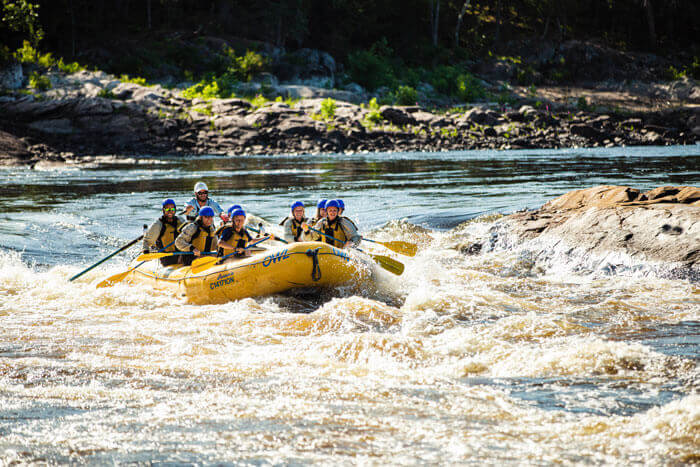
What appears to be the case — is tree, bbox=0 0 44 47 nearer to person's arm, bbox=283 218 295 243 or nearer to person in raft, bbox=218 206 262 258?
person's arm, bbox=283 218 295 243

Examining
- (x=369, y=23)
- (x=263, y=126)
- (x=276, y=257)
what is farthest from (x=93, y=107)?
(x=276, y=257)

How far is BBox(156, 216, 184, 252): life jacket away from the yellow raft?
5.19 feet

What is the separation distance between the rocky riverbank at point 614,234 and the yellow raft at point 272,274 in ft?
11.3

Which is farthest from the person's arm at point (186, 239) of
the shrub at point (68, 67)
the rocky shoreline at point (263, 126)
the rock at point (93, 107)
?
the shrub at point (68, 67)

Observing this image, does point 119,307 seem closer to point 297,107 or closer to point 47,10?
point 297,107

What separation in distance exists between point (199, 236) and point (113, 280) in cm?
137

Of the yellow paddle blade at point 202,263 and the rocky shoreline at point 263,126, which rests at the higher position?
the rocky shoreline at point 263,126

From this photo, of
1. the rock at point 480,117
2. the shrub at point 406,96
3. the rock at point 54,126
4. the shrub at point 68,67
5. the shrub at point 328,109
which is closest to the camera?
the rock at point 54,126

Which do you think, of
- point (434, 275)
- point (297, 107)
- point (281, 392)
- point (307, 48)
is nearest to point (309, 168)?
point (297, 107)

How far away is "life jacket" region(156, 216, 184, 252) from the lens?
33.7 ft

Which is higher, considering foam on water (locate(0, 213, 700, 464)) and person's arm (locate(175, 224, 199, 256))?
person's arm (locate(175, 224, 199, 256))

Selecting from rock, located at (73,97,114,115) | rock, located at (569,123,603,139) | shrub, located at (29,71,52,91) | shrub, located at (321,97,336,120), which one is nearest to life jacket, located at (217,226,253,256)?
rock, located at (73,97,114,115)

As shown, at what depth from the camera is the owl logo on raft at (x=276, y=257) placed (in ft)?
27.6

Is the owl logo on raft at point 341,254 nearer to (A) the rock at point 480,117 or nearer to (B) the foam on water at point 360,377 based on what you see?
(B) the foam on water at point 360,377
